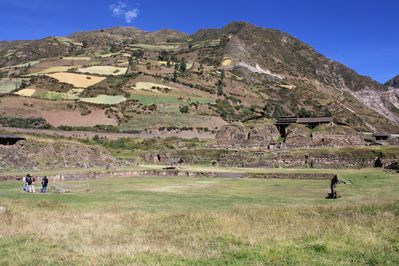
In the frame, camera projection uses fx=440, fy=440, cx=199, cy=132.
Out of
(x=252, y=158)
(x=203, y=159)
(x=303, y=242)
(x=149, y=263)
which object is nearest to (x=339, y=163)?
(x=252, y=158)

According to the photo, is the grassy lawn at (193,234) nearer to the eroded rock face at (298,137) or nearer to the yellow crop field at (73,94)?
the eroded rock face at (298,137)

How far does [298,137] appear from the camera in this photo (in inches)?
2694

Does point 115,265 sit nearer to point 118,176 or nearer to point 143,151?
point 118,176

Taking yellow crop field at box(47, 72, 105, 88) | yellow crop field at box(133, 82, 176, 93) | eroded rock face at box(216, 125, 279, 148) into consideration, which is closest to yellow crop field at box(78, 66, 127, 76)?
yellow crop field at box(47, 72, 105, 88)

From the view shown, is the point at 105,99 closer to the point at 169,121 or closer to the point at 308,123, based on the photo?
the point at 169,121

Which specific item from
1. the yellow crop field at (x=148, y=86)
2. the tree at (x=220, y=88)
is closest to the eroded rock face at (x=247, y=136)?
the yellow crop field at (x=148, y=86)

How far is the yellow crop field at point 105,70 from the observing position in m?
146

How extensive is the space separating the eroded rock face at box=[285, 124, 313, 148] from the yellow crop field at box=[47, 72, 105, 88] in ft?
230

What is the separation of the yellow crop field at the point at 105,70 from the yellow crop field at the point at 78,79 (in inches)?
449

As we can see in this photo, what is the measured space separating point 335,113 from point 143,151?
339 ft

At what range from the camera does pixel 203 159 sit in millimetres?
66500

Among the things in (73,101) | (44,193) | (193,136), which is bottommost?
(44,193)

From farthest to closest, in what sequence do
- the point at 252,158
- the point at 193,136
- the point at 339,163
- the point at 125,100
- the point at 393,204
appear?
the point at 125,100, the point at 193,136, the point at 252,158, the point at 339,163, the point at 393,204

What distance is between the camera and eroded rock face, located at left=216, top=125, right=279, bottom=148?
71062 millimetres
